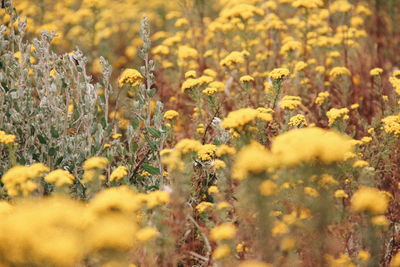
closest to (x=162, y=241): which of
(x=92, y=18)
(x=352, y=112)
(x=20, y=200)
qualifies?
(x=20, y=200)

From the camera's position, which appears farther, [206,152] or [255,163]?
[206,152]

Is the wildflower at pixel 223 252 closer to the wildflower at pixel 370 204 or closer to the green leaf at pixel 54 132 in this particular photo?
the wildflower at pixel 370 204

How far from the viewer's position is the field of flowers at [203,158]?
170 cm

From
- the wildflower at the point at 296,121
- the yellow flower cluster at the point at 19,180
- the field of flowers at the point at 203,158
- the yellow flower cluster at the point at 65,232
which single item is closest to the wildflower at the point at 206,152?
the field of flowers at the point at 203,158

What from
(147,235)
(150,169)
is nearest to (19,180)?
(147,235)

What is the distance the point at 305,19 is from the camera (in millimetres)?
4938

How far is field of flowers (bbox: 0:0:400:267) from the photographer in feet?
5.57

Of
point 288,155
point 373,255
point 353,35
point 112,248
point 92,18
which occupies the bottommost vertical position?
point 373,255

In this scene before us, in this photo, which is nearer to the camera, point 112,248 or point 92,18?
point 112,248

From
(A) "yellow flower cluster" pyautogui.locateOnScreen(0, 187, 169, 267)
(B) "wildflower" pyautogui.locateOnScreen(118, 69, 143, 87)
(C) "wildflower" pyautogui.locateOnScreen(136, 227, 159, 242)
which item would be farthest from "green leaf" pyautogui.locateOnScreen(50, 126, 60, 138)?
(A) "yellow flower cluster" pyautogui.locateOnScreen(0, 187, 169, 267)

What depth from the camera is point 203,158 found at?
9.89ft

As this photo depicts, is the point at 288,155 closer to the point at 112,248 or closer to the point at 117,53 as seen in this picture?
the point at 112,248

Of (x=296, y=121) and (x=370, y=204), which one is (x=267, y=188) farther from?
(x=296, y=121)

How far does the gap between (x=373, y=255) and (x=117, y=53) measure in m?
6.29
